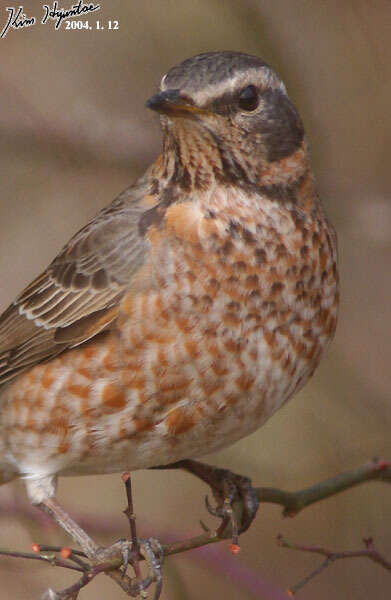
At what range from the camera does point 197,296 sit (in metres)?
4.04

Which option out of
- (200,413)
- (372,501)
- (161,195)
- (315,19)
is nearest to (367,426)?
(372,501)

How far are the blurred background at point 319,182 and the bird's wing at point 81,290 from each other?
0.86 meters

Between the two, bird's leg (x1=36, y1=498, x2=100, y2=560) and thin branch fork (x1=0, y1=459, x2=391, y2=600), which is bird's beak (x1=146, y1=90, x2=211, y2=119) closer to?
thin branch fork (x1=0, y1=459, x2=391, y2=600)

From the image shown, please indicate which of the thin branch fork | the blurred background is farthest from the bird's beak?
the blurred background

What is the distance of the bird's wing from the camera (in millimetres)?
4254

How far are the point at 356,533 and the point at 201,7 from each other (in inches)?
117

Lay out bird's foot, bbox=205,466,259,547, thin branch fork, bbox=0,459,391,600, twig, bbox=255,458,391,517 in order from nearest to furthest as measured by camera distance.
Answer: thin branch fork, bbox=0,459,391,600, twig, bbox=255,458,391,517, bird's foot, bbox=205,466,259,547

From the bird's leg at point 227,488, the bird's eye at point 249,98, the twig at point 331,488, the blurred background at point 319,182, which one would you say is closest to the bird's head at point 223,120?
the bird's eye at point 249,98

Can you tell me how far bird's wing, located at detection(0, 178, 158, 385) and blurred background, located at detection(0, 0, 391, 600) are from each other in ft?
2.82

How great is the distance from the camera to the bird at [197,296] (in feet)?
13.2

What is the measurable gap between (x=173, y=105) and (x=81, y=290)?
1.07 m

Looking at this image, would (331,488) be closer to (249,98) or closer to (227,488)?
(227,488)

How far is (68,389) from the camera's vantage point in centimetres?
427
